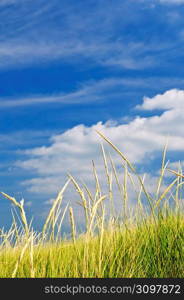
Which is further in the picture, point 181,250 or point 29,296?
point 181,250

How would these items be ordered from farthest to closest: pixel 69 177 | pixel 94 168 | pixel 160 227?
pixel 160 227, pixel 94 168, pixel 69 177

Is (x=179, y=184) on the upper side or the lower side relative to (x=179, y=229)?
upper

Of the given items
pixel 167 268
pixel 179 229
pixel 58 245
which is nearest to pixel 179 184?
pixel 179 229

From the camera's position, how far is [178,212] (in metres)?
3.08

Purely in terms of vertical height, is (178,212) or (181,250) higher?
(178,212)

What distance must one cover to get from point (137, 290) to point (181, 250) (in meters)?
0.93

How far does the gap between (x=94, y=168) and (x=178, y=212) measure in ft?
3.04

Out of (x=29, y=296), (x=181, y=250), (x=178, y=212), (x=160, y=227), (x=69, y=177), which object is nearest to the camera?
(x=29, y=296)

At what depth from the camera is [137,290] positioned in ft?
6.08

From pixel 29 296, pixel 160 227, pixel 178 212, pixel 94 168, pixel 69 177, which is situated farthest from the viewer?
pixel 178 212

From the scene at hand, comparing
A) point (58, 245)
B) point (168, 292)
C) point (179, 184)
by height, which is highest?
point (179, 184)

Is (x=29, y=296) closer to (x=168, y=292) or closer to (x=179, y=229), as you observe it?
(x=168, y=292)

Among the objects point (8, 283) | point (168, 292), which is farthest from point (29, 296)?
point (168, 292)

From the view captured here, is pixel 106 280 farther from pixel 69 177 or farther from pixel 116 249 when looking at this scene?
pixel 116 249
